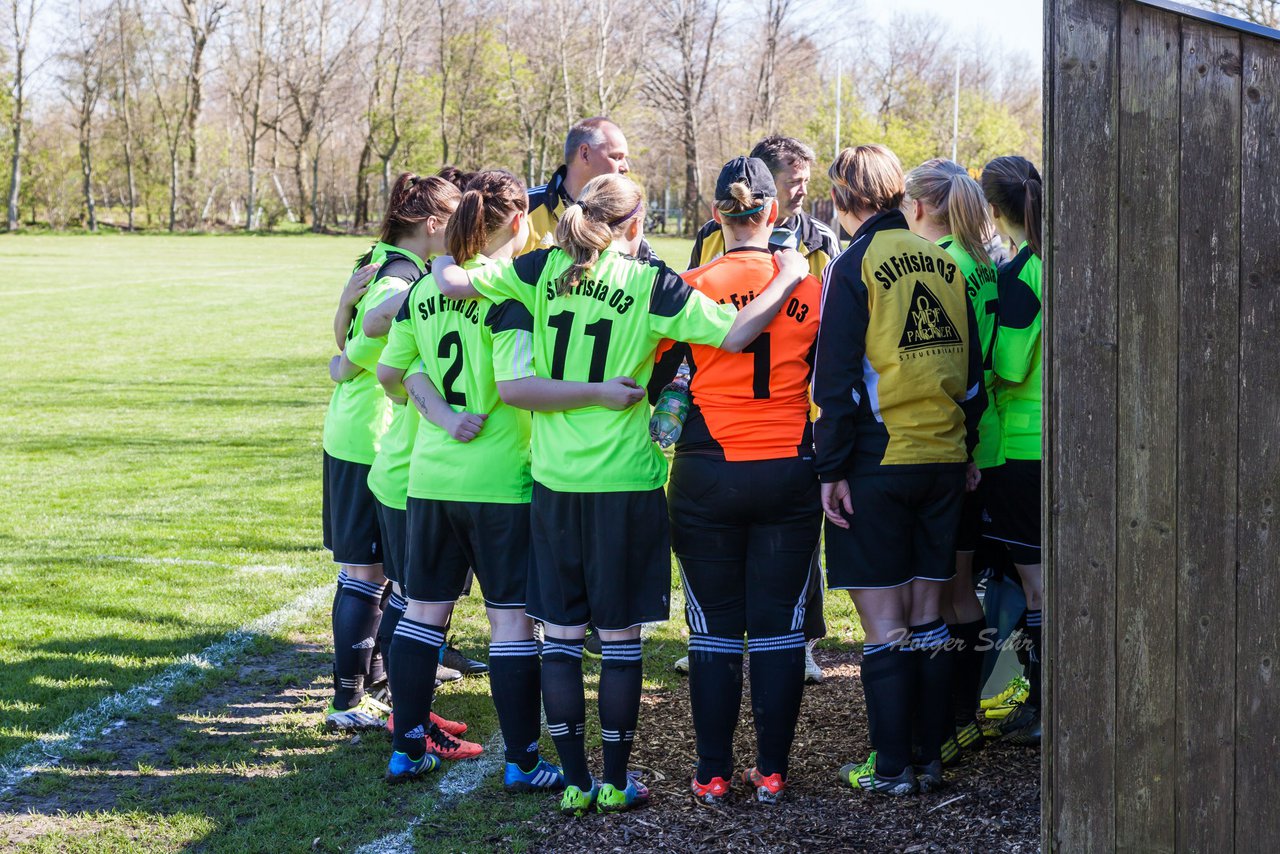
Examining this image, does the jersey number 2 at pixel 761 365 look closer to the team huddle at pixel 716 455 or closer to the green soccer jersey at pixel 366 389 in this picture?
Answer: the team huddle at pixel 716 455

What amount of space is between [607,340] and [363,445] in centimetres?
142

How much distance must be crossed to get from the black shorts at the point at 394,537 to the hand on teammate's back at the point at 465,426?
545 millimetres

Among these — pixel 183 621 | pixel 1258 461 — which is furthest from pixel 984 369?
pixel 183 621

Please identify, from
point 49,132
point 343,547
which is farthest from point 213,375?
point 49,132

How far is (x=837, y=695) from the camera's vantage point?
5.10m

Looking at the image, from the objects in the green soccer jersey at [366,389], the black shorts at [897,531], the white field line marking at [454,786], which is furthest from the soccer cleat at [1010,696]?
the green soccer jersey at [366,389]

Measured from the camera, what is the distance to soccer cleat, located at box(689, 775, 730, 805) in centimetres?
397

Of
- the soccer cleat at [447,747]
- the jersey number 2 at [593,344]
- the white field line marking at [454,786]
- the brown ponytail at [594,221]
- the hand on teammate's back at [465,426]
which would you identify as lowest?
the white field line marking at [454,786]

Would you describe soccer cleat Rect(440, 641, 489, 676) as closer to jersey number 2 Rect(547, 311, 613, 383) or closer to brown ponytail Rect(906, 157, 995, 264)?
jersey number 2 Rect(547, 311, 613, 383)

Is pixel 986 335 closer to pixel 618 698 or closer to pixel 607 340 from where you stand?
pixel 607 340

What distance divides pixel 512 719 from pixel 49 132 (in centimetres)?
7300

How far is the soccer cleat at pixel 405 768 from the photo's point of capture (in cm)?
427

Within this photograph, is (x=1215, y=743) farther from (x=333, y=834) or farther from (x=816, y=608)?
(x=333, y=834)

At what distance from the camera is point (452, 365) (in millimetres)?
4059
